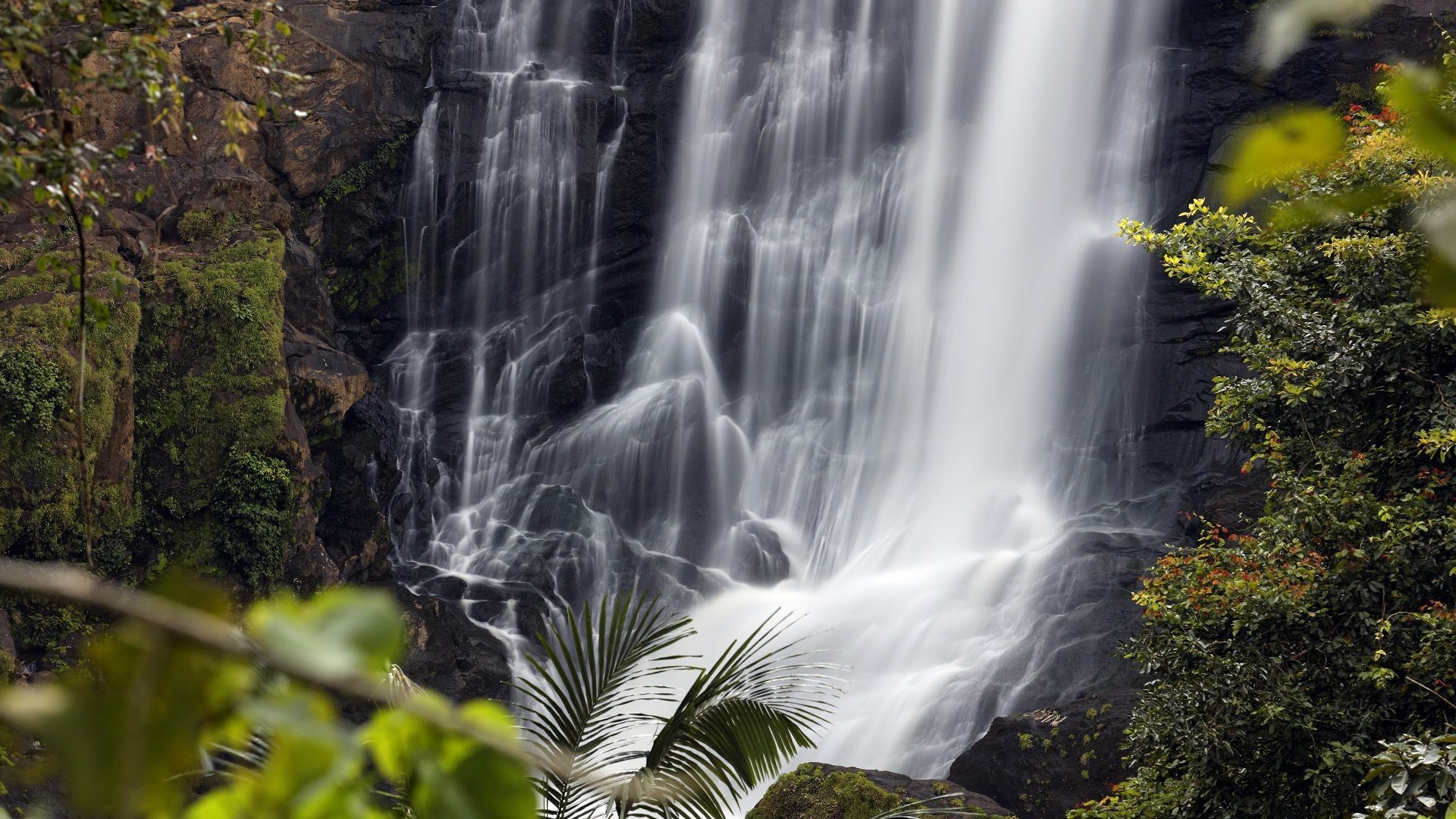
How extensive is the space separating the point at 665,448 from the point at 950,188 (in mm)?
6887

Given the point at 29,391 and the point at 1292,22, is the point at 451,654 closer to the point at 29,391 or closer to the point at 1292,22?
the point at 29,391

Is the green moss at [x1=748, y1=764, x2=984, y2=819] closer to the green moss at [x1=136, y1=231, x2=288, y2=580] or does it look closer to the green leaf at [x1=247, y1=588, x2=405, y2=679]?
the green leaf at [x1=247, y1=588, x2=405, y2=679]

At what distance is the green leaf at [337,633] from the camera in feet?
1.53

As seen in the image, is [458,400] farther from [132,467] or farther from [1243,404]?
[1243,404]

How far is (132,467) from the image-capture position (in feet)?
48.1

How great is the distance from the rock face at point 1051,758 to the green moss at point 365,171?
47.6 feet

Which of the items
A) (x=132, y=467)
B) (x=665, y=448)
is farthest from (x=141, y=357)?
(x=665, y=448)

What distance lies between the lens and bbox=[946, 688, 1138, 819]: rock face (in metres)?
10.2

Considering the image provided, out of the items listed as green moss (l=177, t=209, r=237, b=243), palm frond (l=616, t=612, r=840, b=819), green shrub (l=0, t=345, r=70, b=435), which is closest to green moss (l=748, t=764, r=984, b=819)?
palm frond (l=616, t=612, r=840, b=819)

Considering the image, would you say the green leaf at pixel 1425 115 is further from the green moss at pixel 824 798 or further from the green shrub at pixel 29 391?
the green shrub at pixel 29 391

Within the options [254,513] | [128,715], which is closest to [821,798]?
[128,715]

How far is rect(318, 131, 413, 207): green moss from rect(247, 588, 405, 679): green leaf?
20.7 m

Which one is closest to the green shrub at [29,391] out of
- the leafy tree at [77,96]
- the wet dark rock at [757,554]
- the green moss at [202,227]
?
the green moss at [202,227]

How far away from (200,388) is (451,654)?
5154mm
